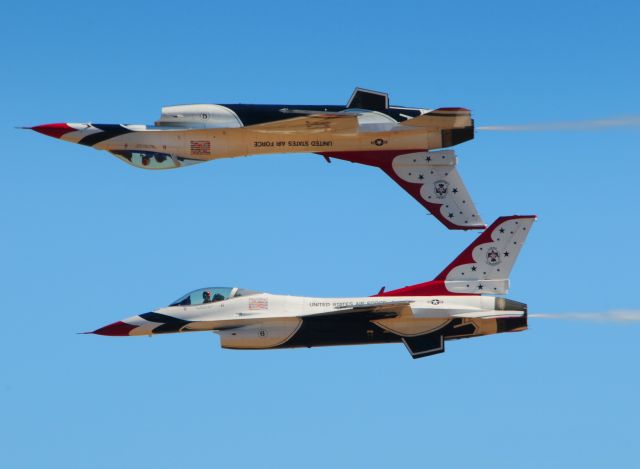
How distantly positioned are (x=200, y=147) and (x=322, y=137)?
312 centimetres

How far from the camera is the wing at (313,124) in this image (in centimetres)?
5656

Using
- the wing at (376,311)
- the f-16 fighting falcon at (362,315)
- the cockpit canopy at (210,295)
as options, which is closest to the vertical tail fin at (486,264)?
the f-16 fighting falcon at (362,315)

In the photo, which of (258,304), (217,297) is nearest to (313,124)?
(258,304)

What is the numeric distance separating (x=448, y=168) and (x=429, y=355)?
17.7 feet

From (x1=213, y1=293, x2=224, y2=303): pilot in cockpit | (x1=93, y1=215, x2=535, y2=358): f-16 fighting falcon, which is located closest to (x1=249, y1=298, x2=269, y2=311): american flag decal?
(x1=93, y1=215, x2=535, y2=358): f-16 fighting falcon

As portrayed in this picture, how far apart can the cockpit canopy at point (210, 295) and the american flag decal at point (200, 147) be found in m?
3.54

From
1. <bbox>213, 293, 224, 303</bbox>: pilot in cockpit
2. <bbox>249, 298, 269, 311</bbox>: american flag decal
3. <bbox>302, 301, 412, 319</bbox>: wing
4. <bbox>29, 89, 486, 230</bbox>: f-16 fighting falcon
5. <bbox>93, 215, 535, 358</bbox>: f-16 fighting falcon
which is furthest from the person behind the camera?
<bbox>29, 89, 486, 230</bbox>: f-16 fighting falcon

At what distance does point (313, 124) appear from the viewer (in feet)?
186

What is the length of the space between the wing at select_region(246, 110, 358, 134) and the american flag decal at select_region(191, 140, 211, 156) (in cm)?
112

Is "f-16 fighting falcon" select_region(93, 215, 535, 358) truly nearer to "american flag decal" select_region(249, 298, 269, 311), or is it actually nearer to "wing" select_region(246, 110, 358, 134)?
"american flag decal" select_region(249, 298, 269, 311)

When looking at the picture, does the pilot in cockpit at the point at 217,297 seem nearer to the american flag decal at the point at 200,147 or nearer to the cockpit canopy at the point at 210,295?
the cockpit canopy at the point at 210,295

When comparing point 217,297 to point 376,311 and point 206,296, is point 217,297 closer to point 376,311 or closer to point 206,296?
point 206,296

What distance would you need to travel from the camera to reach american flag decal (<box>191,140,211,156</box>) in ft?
186

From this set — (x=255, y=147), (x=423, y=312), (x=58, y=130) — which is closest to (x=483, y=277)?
(x=423, y=312)
